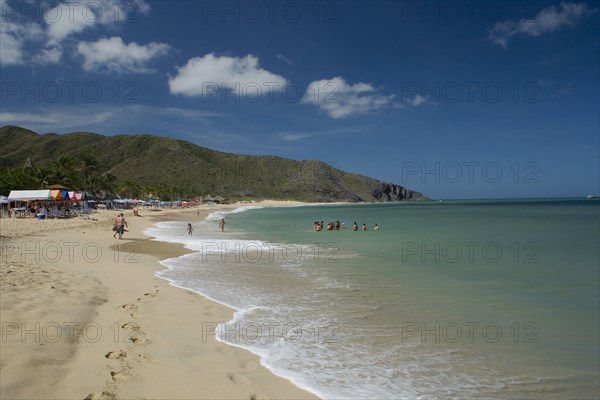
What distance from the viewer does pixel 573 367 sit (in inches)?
236

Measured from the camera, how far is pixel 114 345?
5672 millimetres

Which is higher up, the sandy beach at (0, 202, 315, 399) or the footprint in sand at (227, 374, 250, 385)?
the sandy beach at (0, 202, 315, 399)

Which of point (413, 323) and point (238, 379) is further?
point (413, 323)

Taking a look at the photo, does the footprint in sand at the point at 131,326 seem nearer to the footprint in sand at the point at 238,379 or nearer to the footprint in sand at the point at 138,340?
the footprint in sand at the point at 138,340

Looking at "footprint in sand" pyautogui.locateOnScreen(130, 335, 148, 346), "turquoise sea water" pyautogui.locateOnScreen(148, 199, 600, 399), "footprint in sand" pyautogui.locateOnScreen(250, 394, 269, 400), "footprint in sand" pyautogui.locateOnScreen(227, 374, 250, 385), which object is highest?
"footprint in sand" pyautogui.locateOnScreen(130, 335, 148, 346)

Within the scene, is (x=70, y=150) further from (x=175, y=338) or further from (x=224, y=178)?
(x=175, y=338)

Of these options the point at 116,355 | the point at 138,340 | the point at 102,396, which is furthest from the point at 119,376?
the point at 138,340

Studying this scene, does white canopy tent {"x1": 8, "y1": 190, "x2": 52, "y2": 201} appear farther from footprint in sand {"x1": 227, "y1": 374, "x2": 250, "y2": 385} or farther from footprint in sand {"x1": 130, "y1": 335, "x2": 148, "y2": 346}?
footprint in sand {"x1": 227, "y1": 374, "x2": 250, "y2": 385}

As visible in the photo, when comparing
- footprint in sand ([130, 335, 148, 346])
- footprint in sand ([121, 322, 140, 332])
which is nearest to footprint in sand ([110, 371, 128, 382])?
footprint in sand ([130, 335, 148, 346])

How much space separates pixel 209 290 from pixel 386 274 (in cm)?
Answer: 644

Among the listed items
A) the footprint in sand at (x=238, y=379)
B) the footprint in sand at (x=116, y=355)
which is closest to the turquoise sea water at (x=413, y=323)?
the footprint in sand at (x=238, y=379)

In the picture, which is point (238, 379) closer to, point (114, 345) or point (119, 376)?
point (119, 376)

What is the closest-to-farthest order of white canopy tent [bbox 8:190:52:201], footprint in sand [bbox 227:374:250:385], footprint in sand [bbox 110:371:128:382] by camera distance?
footprint in sand [bbox 110:371:128:382], footprint in sand [bbox 227:374:250:385], white canopy tent [bbox 8:190:52:201]

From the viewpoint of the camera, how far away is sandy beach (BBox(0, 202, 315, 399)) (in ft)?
14.6
